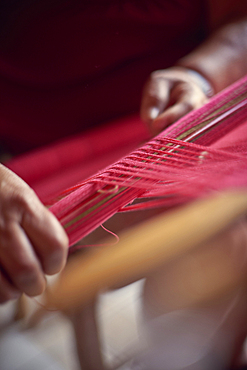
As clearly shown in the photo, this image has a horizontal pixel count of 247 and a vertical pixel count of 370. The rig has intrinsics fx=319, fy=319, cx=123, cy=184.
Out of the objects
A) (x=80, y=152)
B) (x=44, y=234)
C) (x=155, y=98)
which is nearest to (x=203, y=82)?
(x=155, y=98)

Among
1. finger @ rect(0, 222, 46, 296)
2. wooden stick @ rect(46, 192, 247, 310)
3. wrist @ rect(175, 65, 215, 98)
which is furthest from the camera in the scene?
wrist @ rect(175, 65, 215, 98)

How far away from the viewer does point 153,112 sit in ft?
1.27

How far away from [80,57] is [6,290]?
356mm

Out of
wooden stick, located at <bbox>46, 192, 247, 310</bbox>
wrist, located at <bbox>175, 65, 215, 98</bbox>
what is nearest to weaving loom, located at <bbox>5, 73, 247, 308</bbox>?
wooden stick, located at <bbox>46, 192, 247, 310</bbox>

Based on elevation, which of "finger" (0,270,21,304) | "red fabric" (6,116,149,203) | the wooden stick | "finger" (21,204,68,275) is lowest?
the wooden stick

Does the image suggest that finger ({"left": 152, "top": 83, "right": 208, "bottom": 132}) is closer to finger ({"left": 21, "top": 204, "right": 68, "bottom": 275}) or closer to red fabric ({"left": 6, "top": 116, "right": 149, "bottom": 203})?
red fabric ({"left": 6, "top": 116, "right": 149, "bottom": 203})

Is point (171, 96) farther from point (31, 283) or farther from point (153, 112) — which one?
point (31, 283)

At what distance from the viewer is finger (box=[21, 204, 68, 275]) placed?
15 cm

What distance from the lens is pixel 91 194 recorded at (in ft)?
0.68

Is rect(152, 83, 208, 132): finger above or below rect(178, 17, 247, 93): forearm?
below

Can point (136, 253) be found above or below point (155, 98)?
below

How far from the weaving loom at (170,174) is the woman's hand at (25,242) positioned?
0.03m

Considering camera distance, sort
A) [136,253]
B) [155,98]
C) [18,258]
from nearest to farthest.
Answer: [18,258] < [136,253] < [155,98]

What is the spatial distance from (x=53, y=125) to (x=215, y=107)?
1.10 feet
